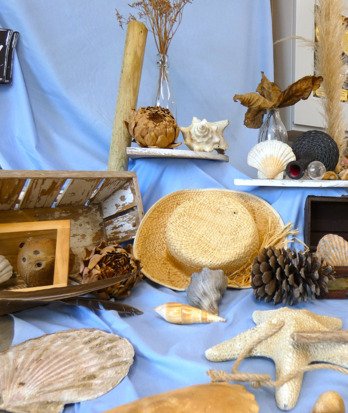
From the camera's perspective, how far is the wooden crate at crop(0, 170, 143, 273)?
867 millimetres

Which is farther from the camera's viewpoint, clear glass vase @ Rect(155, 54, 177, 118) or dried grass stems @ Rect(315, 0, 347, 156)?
dried grass stems @ Rect(315, 0, 347, 156)

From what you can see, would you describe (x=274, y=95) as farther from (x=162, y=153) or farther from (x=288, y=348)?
(x=288, y=348)

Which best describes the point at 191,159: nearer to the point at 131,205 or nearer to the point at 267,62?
the point at 131,205

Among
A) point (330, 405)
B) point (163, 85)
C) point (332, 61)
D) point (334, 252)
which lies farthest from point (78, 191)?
point (332, 61)

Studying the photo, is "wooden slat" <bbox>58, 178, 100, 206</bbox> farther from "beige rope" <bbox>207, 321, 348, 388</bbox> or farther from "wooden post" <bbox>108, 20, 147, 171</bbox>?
"beige rope" <bbox>207, 321, 348, 388</bbox>

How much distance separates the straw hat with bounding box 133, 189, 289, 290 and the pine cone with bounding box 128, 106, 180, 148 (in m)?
0.14

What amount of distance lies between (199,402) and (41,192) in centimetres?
64

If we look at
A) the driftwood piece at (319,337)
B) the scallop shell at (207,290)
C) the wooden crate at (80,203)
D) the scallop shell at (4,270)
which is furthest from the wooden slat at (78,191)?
the driftwood piece at (319,337)

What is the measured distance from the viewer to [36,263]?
2.68 ft

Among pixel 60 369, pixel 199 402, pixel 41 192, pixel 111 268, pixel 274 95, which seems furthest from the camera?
pixel 274 95

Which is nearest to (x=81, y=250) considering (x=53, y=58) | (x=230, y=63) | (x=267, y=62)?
(x=53, y=58)

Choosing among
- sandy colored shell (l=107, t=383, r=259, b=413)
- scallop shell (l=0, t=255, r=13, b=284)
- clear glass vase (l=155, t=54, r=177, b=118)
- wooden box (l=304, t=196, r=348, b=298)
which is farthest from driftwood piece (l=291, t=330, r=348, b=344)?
clear glass vase (l=155, t=54, r=177, b=118)

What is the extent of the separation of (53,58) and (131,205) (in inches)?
23.8

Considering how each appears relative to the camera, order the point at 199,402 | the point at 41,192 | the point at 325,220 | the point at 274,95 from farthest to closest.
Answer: the point at 274,95 < the point at 325,220 < the point at 41,192 < the point at 199,402
